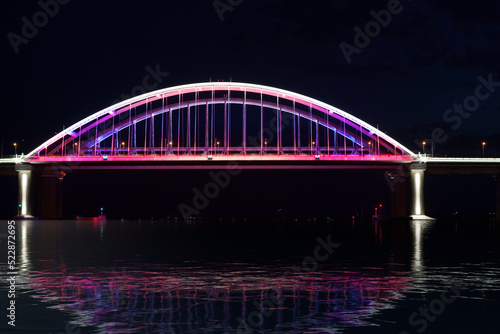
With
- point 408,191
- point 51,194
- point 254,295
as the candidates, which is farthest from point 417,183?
point 254,295

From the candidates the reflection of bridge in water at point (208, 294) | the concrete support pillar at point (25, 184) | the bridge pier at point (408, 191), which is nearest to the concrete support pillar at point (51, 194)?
the concrete support pillar at point (25, 184)

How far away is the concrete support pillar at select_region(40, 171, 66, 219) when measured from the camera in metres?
130

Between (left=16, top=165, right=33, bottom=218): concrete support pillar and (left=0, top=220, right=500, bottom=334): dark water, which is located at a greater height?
(left=16, top=165, right=33, bottom=218): concrete support pillar

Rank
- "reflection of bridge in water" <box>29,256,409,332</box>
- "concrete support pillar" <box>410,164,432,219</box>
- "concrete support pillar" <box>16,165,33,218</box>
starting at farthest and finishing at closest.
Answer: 1. "concrete support pillar" <box>16,165,33,218</box>
2. "concrete support pillar" <box>410,164,432,219</box>
3. "reflection of bridge in water" <box>29,256,409,332</box>

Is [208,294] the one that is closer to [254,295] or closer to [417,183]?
[254,295]

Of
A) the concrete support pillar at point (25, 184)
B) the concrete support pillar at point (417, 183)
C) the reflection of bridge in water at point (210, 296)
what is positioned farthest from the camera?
the concrete support pillar at point (25, 184)

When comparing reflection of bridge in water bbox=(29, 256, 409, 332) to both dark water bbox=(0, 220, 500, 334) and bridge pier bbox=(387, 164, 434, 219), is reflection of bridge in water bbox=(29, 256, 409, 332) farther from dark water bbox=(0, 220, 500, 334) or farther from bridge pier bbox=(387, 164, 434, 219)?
bridge pier bbox=(387, 164, 434, 219)

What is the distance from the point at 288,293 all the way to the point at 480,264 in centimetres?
1422

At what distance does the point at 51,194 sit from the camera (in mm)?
130375

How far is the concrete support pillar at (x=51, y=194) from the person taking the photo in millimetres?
129500

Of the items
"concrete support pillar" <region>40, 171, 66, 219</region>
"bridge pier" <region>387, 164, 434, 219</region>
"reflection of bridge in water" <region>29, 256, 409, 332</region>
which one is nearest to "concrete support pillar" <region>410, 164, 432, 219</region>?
"bridge pier" <region>387, 164, 434, 219</region>

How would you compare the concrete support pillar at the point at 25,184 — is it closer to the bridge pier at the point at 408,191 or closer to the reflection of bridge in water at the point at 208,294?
the bridge pier at the point at 408,191

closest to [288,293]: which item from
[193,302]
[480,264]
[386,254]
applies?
[193,302]

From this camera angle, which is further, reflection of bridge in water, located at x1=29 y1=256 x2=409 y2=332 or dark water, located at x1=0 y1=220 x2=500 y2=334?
reflection of bridge in water, located at x1=29 y1=256 x2=409 y2=332
